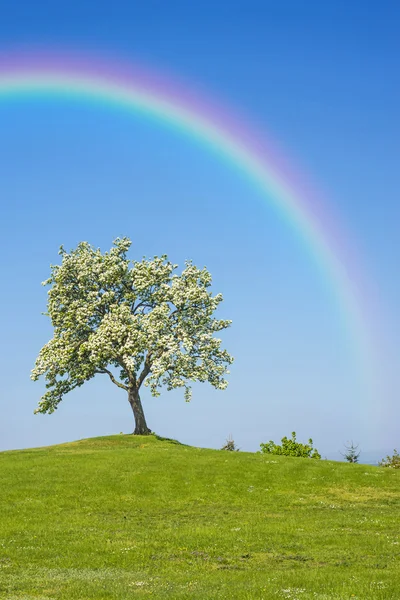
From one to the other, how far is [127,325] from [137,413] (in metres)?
9.91

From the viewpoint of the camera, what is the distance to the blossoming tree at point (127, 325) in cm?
7119

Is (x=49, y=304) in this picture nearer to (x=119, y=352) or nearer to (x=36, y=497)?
(x=119, y=352)

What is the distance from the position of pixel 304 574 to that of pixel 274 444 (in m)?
52.3

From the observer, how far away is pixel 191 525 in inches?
1431

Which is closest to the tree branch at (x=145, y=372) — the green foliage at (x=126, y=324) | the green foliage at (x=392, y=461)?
the green foliage at (x=126, y=324)

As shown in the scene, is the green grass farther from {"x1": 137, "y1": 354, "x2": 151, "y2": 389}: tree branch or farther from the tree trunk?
{"x1": 137, "y1": 354, "x2": 151, "y2": 389}: tree branch

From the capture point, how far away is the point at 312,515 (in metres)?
40.8

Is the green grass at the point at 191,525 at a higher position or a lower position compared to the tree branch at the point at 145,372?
lower

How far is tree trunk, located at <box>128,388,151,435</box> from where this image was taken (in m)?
73.6

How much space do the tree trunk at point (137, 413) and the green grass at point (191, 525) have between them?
17.3 feet

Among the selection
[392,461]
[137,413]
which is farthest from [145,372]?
[392,461]

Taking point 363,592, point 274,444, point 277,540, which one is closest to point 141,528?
point 277,540

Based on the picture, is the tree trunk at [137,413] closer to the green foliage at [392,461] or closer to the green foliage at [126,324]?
the green foliage at [126,324]

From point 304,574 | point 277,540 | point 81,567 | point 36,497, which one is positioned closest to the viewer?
point 304,574
